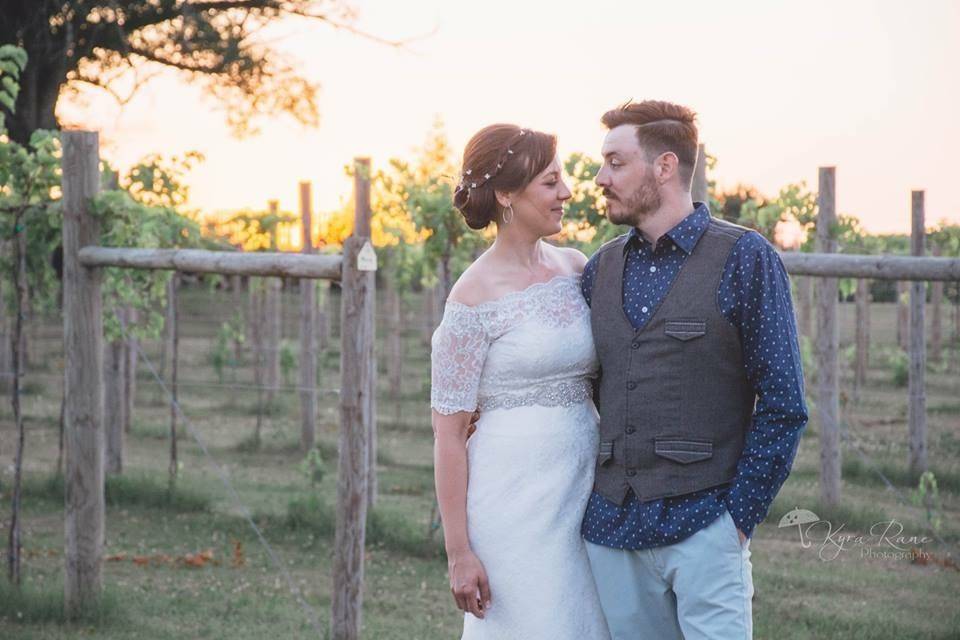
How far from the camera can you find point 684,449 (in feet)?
9.93

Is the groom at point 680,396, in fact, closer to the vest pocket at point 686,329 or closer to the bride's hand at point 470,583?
the vest pocket at point 686,329

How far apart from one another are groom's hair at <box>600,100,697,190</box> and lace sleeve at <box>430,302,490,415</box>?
0.67 meters

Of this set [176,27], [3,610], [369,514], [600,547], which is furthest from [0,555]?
[176,27]

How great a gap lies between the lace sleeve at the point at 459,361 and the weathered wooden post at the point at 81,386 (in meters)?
3.36

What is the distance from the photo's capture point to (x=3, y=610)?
6281 mm

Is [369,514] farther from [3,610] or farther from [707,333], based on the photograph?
[707,333]

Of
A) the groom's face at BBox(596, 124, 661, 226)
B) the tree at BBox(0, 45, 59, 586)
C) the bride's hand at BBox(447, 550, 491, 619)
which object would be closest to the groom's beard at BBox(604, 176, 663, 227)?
the groom's face at BBox(596, 124, 661, 226)

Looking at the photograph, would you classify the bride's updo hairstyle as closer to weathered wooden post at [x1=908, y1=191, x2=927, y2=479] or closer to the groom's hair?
the groom's hair

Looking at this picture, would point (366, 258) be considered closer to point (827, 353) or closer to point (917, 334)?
point (827, 353)

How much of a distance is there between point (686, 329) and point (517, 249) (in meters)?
0.67

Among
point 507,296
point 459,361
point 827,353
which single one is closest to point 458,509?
point 459,361

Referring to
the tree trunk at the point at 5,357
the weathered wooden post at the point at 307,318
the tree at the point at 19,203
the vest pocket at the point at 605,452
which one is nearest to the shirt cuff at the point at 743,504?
the vest pocket at the point at 605,452

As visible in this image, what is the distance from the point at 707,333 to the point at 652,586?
69 centimetres

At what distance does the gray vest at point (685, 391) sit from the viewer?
3.02m
